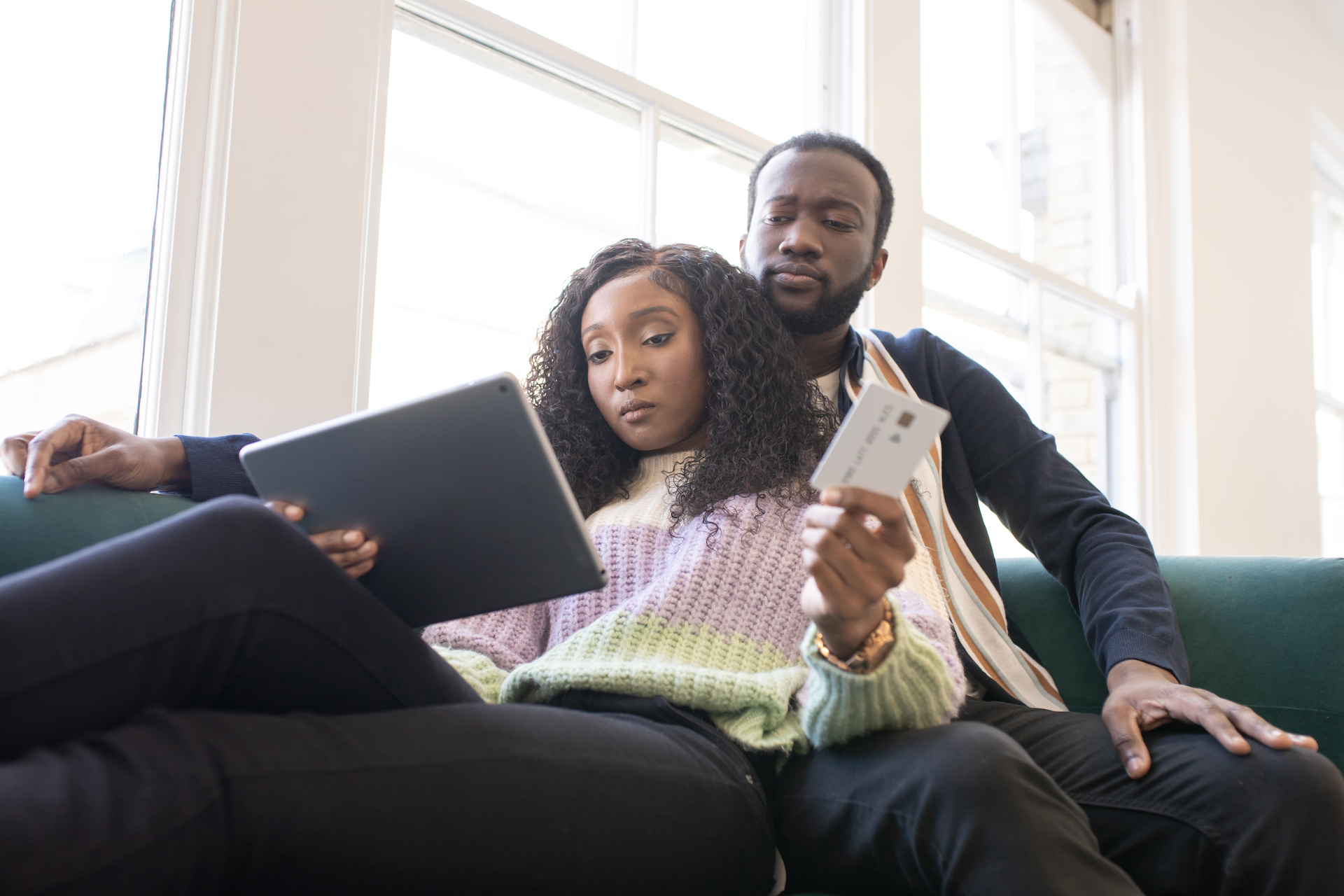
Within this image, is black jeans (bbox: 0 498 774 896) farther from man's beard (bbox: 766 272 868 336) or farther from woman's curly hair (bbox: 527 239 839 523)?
man's beard (bbox: 766 272 868 336)

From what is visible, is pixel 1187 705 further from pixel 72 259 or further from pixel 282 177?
pixel 72 259

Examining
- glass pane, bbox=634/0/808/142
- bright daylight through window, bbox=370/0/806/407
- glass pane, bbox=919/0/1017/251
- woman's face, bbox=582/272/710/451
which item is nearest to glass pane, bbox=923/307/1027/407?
glass pane, bbox=919/0/1017/251

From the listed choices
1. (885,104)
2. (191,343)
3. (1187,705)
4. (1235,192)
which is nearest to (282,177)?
(191,343)

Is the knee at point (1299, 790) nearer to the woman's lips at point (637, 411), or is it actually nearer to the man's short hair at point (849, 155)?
the woman's lips at point (637, 411)

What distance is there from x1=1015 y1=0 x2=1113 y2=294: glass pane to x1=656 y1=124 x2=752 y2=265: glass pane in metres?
1.22

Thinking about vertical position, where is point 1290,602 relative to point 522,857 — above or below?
above

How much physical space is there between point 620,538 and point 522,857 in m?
0.47

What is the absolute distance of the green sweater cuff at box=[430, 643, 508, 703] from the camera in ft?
3.27

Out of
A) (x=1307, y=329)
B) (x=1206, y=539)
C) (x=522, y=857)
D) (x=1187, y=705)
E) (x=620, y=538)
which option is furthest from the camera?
(x=1307, y=329)

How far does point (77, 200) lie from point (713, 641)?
1.03 meters

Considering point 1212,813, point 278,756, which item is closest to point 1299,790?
point 1212,813

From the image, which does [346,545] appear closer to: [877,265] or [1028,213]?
[877,265]

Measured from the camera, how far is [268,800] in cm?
58

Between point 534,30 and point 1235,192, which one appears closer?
point 534,30
